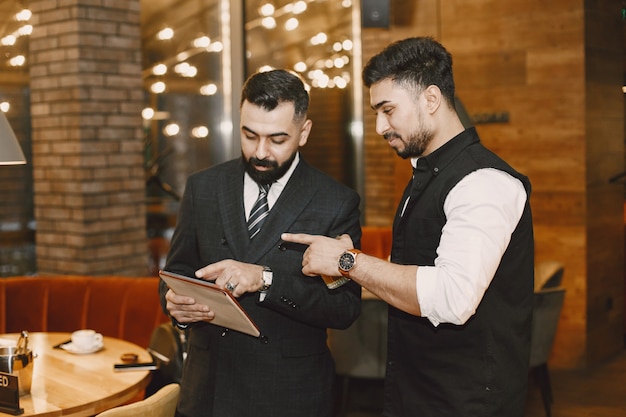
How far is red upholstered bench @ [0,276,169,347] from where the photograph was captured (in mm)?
3945

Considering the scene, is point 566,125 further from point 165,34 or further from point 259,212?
point 259,212

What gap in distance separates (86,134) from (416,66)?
2.96 m

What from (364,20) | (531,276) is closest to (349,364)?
(531,276)

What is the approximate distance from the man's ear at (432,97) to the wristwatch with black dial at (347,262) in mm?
431

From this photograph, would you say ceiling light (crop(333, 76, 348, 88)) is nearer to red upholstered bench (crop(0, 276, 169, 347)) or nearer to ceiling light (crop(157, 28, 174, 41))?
ceiling light (crop(157, 28, 174, 41))

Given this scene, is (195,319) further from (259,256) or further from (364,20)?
(364,20)

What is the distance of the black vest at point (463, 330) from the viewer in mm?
1857

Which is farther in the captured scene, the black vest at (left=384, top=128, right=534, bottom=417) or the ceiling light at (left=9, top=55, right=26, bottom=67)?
the ceiling light at (left=9, top=55, right=26, bottom=67)

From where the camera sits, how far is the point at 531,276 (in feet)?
6.35

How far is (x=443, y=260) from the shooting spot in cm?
171

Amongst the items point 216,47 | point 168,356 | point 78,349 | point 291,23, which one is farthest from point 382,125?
point 291,23

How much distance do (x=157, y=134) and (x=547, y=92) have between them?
2.81 m

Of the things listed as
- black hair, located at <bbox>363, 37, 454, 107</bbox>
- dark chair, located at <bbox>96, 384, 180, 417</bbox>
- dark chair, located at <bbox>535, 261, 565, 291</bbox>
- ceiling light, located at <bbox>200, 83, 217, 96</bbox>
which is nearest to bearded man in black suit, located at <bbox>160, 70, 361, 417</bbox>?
dark chair, located at <bbox>96, 384, 180, 417</bbox>

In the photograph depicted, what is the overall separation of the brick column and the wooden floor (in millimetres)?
1705
